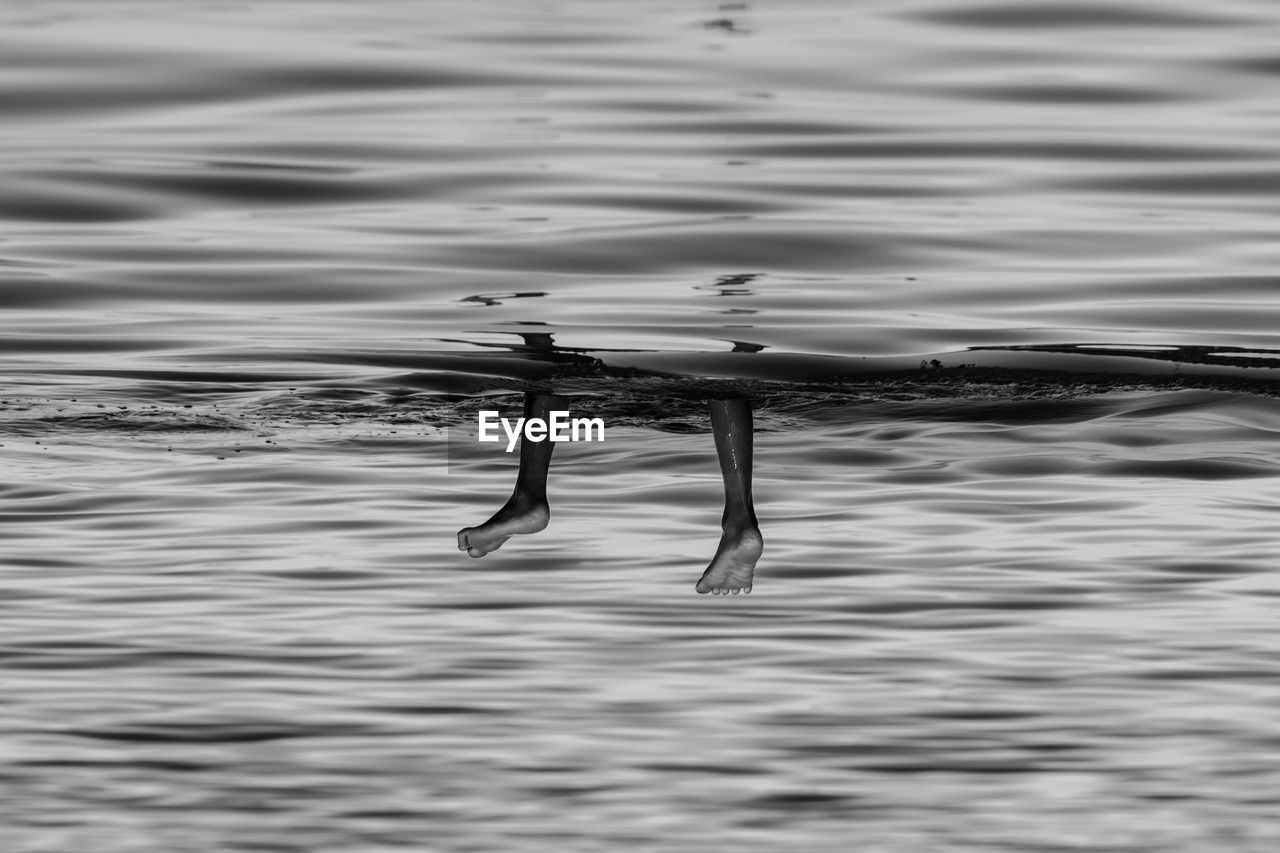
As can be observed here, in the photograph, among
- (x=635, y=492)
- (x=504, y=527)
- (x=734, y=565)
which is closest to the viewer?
(x=734, y=565)

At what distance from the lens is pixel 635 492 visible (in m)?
10.2

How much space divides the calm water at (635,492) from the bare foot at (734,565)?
0.25 ft

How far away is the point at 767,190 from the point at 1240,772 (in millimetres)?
15766

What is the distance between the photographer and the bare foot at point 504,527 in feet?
28.1

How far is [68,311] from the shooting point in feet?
51.2

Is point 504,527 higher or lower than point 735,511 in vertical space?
lower

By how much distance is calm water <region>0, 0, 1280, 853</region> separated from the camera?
19.8ft

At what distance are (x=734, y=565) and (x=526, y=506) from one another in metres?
1.05

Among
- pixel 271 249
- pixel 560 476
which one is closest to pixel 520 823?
pixel 560 476
